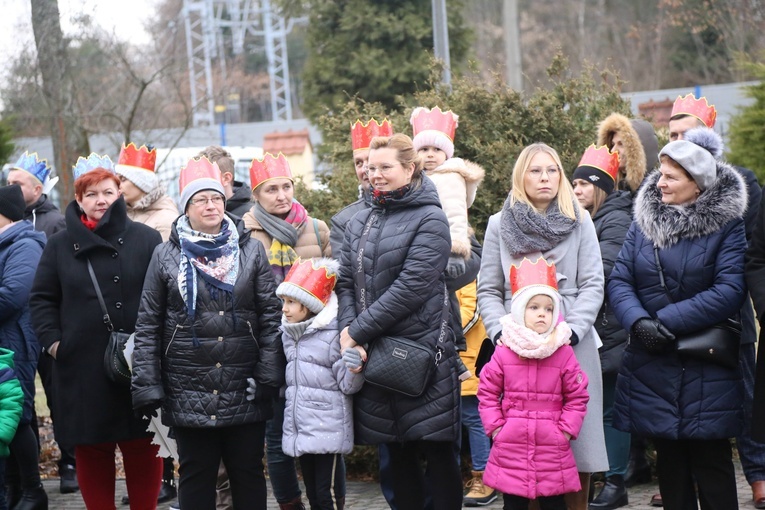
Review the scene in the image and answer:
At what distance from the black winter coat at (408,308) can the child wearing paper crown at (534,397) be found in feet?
0.74

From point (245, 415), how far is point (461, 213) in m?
1.59

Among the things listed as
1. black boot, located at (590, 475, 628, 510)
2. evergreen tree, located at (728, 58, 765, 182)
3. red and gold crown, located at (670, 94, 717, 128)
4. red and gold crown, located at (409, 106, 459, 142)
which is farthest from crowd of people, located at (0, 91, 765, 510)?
evergreen tree, located at (728, 58, 765, 182)

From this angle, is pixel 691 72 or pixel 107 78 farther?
pixel 691 72

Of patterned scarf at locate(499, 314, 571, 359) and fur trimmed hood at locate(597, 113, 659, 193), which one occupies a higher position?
fur trimmed hood at locate(597, 113, 659, 193)

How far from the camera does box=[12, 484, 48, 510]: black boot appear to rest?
654 cm

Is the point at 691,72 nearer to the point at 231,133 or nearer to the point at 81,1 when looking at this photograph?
the point at 231,133

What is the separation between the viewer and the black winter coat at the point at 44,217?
7453 mm

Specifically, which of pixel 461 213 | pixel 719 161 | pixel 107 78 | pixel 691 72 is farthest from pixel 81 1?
pixel 691 72

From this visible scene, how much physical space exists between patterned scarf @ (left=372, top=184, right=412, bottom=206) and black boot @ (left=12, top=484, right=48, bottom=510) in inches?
121

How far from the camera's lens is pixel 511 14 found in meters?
21.6

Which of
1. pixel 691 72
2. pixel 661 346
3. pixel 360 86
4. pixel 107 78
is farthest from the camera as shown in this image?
pixel 691 72

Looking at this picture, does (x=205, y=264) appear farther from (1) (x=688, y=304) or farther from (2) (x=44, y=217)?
(2) (x=44, y=217)

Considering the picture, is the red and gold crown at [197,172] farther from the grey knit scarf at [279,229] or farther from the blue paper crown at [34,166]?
the blue paper crown at [34,166]

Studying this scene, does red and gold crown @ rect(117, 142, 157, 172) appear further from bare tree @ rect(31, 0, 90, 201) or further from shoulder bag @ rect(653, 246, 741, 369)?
bare tree @ rect(31, 0, 90, 201)
